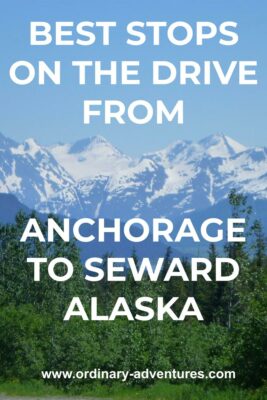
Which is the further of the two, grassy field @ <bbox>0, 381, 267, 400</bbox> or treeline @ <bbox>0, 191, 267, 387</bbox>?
treeline @ <bbox>0, 191, 267, 387</bbox>

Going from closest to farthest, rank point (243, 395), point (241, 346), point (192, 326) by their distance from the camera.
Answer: point (243, 395)
point (241, 346)
point (192, 326)

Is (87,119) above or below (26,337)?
above

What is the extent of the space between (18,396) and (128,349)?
22.2 feet

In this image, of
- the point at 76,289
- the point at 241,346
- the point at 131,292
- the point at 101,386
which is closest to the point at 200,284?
the point at 131,292

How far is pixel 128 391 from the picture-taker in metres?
55.9

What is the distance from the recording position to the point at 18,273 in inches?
5399

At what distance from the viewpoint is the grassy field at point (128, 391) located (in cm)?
3959

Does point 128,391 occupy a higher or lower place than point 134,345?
lower

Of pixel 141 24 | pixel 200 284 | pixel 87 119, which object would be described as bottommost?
pixel 200 284

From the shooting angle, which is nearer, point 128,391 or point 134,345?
point 128,391

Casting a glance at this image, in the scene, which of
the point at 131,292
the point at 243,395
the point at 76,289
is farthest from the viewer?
the point at 131,292

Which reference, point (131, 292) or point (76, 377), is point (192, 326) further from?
point (131, 292)

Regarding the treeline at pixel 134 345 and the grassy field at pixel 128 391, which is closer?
the grassy field at pixel 128 391

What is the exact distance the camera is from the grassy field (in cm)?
3959
